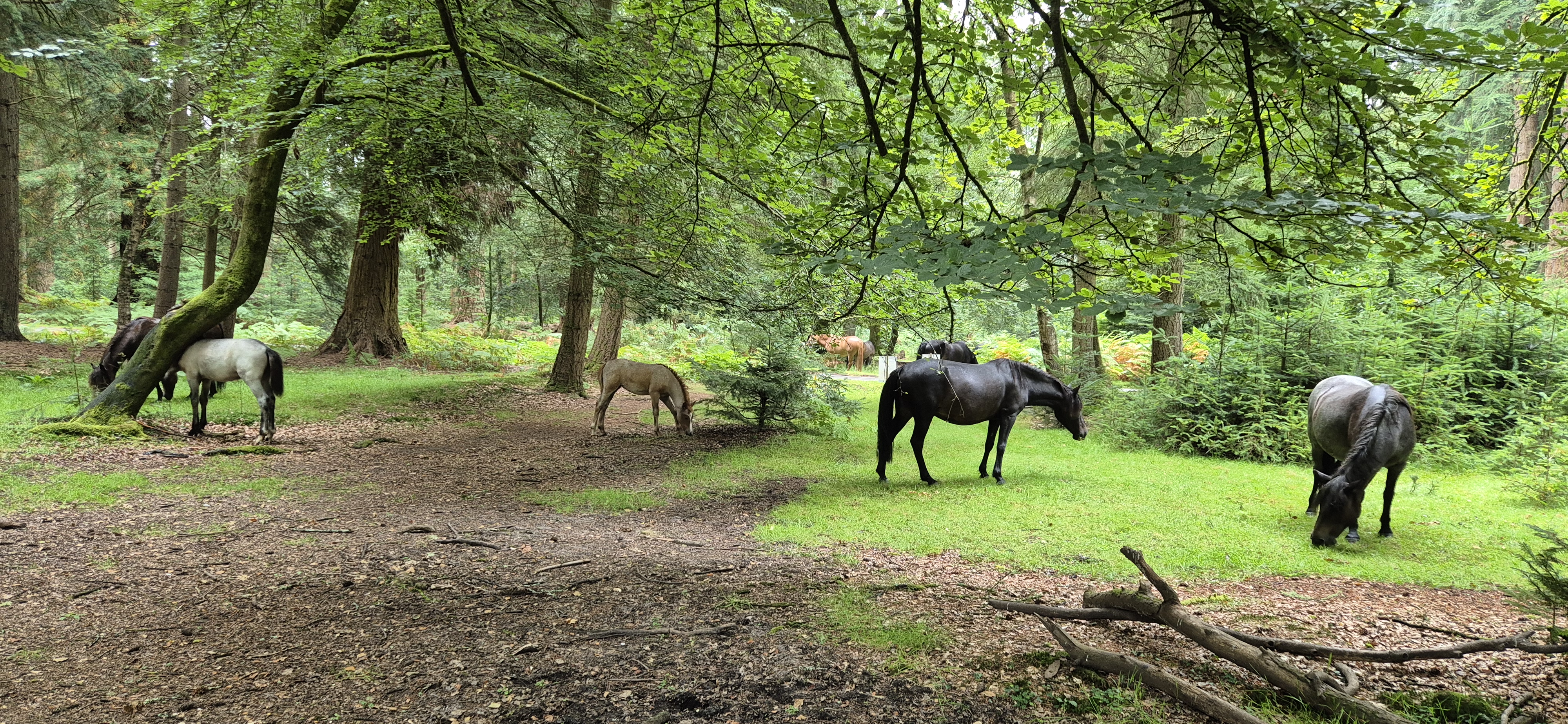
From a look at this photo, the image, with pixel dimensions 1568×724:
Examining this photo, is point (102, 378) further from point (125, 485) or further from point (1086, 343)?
point (1086, 343)

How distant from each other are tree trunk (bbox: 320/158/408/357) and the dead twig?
14.5 metres

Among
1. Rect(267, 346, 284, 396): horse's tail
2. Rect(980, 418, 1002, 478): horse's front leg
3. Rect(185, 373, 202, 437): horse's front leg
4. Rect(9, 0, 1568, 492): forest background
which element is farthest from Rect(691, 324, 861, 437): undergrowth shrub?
Rect(185, 373, 202, 437): horse's front leg

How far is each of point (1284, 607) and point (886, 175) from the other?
3.47m

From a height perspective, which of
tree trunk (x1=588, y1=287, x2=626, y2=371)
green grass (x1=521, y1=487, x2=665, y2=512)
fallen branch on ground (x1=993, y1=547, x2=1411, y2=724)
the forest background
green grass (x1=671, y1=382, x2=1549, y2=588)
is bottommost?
green grass (x1=521, y1=487, x2=665, y2=512)

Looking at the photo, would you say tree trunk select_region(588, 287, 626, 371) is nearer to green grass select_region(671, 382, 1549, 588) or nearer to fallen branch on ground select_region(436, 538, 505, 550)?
green grass select_region(671, 382, 1549, 588)

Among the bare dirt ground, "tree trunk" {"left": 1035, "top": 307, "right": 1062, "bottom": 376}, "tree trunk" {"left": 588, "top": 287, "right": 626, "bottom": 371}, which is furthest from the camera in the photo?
"tree trunk" {"left": 588, "top": 287, "right": 626, "bottom": 371}

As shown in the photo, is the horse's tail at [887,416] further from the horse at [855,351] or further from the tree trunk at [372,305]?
the horse at [855,351]

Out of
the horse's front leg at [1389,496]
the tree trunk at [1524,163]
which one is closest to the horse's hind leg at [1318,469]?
the horse's front leg at [1389,496]

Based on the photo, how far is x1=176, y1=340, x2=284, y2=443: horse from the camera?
313 inches

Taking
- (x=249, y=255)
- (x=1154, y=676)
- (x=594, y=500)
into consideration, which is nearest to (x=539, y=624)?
(x=1154, y=676)

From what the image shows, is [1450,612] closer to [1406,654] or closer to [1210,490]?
[1406,654]

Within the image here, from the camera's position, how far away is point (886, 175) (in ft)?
14.0

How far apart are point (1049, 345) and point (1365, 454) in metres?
8.28

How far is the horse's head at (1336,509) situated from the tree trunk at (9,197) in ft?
65.7
